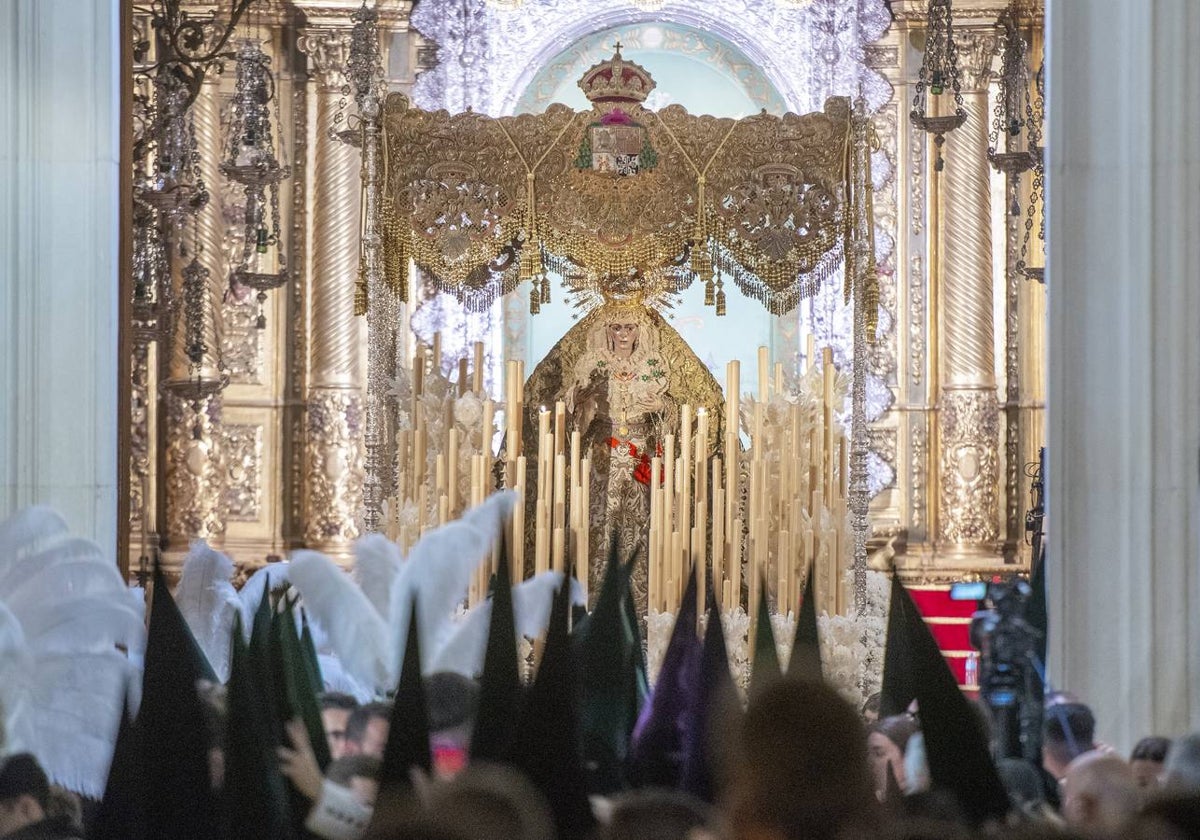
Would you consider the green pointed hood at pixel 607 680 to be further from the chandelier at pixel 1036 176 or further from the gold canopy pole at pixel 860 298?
the chandelier at pixel 1036 176

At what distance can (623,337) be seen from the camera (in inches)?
379

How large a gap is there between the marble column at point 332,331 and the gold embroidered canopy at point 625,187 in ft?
10.5

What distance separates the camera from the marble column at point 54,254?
559 centimetres

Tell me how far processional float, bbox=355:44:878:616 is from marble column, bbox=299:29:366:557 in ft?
10.1

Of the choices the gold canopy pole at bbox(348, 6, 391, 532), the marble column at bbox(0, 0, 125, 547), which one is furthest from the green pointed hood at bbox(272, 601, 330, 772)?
the gold canopy pole at bbox(348, 6, 391, 532)

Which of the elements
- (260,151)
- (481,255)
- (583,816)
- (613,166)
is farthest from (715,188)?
(583,816)

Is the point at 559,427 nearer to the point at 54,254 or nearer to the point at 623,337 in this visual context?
the point at 623,337

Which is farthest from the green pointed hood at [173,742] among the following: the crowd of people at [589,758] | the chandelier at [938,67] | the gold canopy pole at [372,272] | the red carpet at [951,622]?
the red carpet at [951,622]

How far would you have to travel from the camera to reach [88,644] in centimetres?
420

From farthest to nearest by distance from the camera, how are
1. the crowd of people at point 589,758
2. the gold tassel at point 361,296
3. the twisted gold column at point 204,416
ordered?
1. the twisted gold column at point 204,416
2. the gold tassel at point 361,296
3. the crowd of people at point 589,758

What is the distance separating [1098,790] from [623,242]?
5825mm

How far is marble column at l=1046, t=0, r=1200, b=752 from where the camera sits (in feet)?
16.5

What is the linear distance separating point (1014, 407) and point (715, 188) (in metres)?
4.04

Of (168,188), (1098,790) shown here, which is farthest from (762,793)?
(168,188)
